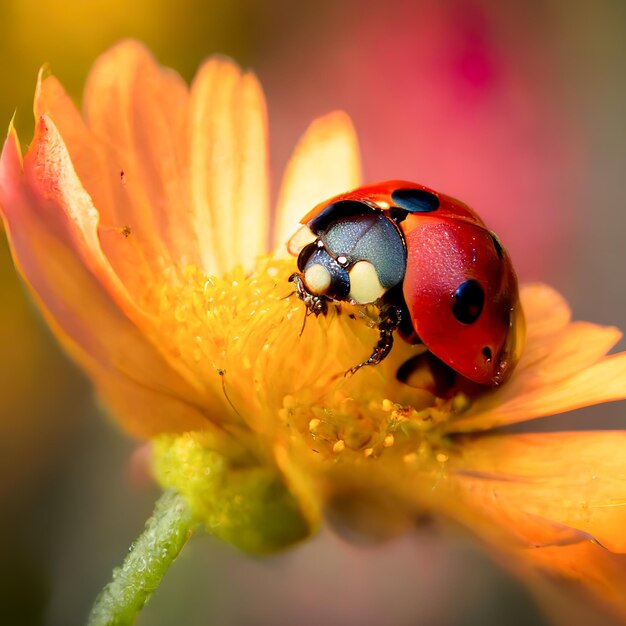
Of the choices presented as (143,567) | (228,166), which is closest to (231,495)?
(143,567)

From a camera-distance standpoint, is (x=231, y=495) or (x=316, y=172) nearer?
(x=231, y=495)

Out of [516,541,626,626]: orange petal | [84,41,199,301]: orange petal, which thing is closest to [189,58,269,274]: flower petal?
[84,41,199,301]: orange petal

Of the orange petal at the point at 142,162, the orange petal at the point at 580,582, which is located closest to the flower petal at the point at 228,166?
the orange petal at the point at 142,162

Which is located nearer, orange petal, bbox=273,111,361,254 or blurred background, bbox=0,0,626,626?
blurred background, bbox=0,0,626,626

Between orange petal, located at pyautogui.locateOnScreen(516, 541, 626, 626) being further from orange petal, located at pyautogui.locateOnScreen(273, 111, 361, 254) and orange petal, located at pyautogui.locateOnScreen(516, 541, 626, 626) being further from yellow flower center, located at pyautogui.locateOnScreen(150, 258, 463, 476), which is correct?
orange petal, located at pyautogui.locateOnScreen(273, 111, 361, 254)

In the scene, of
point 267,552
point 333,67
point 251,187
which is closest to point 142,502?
point 267,552

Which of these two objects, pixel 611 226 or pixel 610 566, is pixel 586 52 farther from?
pixel 610 566

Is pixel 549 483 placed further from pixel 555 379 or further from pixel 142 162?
pixel 142 162
